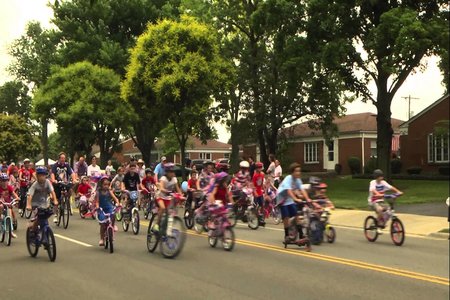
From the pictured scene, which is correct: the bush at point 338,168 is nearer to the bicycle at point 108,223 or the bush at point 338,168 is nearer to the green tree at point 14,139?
the bicycle at point 108,223

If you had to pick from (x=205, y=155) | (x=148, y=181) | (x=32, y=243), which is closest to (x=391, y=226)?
(x=32, y=243)

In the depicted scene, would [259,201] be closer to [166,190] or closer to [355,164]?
[166,190]

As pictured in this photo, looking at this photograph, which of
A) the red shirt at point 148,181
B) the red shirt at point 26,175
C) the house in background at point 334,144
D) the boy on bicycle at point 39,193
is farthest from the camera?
the house in background at point 334,144

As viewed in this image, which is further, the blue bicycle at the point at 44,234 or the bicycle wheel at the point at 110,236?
the bicycle wheel at the point at 110,236

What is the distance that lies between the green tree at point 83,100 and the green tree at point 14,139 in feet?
99.5

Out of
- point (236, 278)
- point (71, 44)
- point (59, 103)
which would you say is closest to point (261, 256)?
point (236, 278)

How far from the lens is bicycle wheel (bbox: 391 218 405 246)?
37.8ft

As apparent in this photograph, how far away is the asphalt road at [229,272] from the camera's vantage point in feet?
24.0

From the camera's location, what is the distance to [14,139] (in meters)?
67.3

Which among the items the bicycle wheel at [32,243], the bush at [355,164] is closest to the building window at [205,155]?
the bush at [355,164]

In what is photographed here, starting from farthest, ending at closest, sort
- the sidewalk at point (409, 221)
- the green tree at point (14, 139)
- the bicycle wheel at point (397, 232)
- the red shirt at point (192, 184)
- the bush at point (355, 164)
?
the green tree at point (14, 139) → the bush at point (355, 164) → the red shirt at point (192, 184) → the sidewalk at point (409, 221) → the bicycle wheel at point (397, 232)

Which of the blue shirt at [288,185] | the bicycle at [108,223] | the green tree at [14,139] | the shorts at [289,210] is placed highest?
the green tree at [14,139]

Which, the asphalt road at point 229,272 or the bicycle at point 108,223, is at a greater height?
the bicycle at point 108,223

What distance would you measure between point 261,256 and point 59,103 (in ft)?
101
